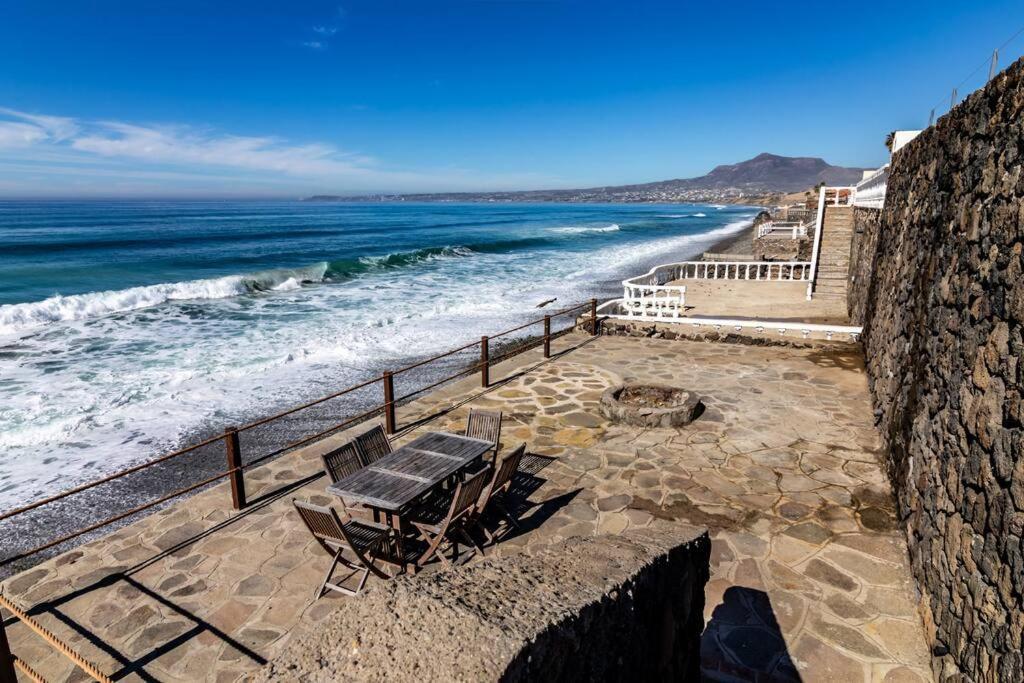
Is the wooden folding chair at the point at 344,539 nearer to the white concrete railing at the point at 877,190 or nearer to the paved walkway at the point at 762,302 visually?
the white concrete railing at the point at 877,190

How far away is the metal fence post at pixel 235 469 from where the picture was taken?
5566 mm

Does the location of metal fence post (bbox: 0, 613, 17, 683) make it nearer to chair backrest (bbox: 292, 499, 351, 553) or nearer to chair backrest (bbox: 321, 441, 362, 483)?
chair backrest (bbox: 292, 499, 351, 553)

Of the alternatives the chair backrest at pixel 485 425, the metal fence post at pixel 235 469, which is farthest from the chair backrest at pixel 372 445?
the metal fence post at pixel 235 469

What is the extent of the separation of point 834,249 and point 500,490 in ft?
51.6

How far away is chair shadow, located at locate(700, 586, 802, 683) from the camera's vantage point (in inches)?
141

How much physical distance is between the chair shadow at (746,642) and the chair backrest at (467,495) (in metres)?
1.94

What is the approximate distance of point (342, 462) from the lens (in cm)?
529

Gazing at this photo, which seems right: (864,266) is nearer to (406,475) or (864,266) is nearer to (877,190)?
(877,190)

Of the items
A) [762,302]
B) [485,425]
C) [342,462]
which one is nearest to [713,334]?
[762,302]

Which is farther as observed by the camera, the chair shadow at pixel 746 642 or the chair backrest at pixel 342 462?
the chair backrest at pixel 342 462

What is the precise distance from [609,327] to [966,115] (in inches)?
321

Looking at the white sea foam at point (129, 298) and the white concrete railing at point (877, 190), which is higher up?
the white concrete railing at point (877, 190)

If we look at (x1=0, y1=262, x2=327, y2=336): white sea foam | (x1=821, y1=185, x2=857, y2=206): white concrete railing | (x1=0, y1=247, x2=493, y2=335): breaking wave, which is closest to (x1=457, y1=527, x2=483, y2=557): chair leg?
(x1=821, y1=185, x2=857, y2=206): white concrete railing

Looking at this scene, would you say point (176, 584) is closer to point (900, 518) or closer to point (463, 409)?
point (463, 409)
